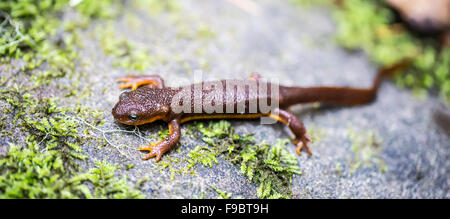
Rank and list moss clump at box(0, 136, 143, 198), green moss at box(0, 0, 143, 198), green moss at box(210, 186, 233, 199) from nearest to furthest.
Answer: moss clump at box(0, 136, 143, 198), green moss at box(0, 0, 143, 198), green moss at box(210, 186, 233, 199)

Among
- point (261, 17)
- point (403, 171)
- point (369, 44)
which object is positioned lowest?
point (403, 171)

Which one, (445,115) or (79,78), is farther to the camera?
(445,115)

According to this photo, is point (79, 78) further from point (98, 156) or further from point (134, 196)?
point (134, 196)

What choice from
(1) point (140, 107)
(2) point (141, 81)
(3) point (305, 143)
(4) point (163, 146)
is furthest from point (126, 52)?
(3) point (305, 143)

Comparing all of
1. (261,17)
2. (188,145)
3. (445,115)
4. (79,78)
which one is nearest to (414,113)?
(445,115)

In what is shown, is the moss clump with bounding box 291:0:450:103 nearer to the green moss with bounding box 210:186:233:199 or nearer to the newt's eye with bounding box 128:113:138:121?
the green moss with bounding box 210:186:233:199

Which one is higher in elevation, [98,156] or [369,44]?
[369,44]

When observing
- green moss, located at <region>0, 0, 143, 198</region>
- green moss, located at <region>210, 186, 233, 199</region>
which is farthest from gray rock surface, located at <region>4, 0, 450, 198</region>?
green moss, located at <region>0, 0, 143, 198</region>

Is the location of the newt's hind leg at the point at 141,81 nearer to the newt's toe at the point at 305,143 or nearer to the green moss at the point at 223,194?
the green moss at the point at 223,194
